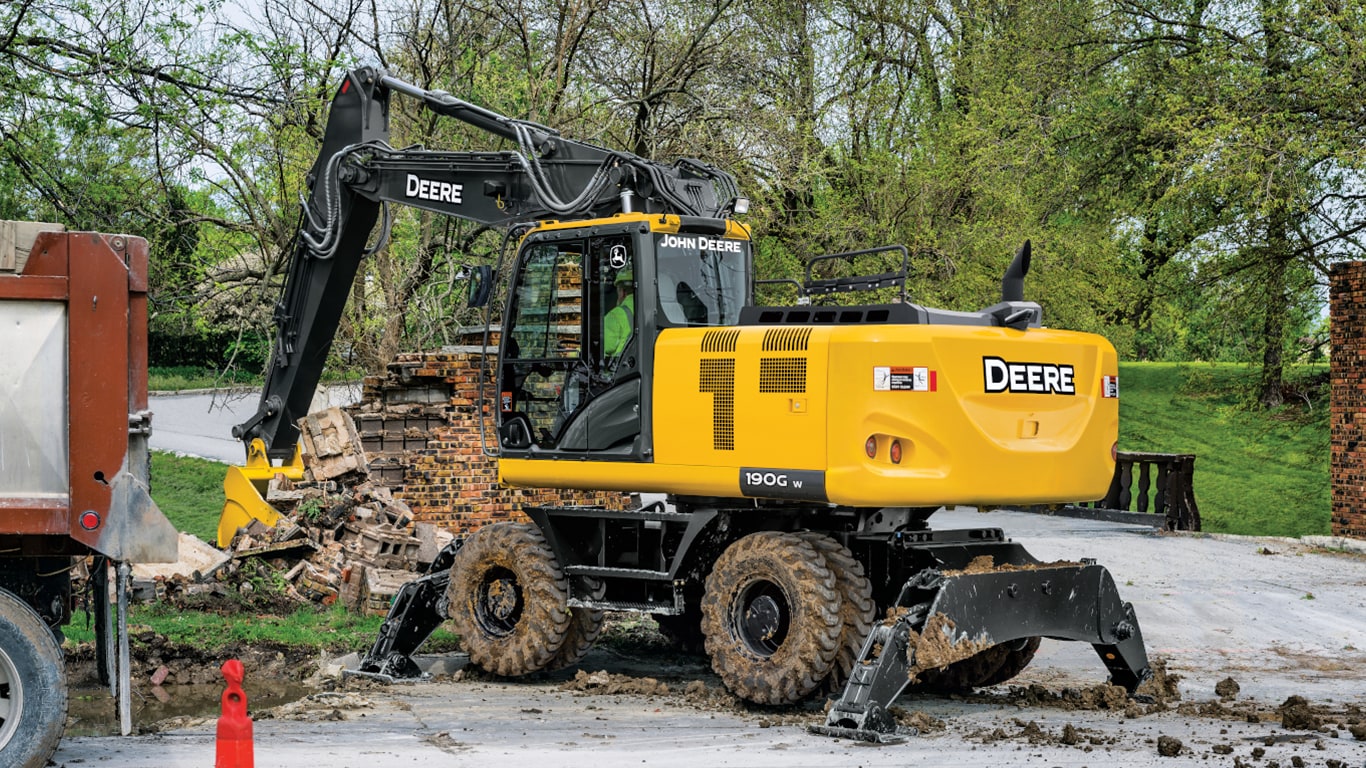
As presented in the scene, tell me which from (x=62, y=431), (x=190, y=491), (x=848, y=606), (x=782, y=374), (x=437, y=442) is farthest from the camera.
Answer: (x=190, y=491)

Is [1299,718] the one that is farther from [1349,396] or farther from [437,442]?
[1349,396]

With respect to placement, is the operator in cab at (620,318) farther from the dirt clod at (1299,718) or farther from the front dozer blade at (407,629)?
the dirt clod at (1299,718)

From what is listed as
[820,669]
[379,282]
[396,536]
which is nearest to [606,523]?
[820,669]

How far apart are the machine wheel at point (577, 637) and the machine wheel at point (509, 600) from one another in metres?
0.07

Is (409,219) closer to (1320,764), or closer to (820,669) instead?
(820,669)

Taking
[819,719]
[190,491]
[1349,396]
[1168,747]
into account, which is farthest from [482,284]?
[190,491]

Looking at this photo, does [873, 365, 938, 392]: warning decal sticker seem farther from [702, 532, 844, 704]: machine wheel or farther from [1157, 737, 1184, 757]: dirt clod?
[1157, 737, 1184, 757]: dirt clod

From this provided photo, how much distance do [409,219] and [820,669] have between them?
1356 centimetres

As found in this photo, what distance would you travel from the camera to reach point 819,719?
8672 mm

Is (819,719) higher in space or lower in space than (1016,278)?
lower

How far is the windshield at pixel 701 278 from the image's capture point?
9.82 meters

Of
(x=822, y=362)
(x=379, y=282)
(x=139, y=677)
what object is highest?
(x=379, y=282)

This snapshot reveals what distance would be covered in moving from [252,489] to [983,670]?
7944 mm

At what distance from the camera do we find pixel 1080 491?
30.9 feet
